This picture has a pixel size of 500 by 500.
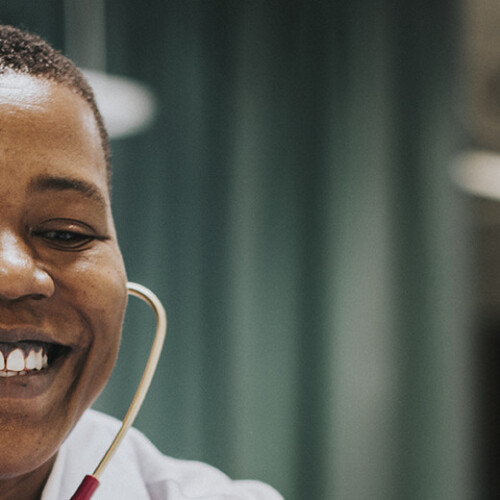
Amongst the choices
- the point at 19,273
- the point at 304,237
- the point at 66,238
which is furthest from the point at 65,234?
the point at 304,237

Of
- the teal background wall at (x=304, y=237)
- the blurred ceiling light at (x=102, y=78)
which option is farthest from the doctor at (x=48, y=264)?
the teal background wall at (x=304, y=237)

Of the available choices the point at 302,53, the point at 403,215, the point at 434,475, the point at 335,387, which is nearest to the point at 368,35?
the point at 302,53

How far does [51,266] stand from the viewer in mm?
726

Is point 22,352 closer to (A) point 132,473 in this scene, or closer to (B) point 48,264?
(B) point 48,264

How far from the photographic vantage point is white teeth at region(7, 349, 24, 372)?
708 millimetres

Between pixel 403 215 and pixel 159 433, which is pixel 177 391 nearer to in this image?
pixel 159 433

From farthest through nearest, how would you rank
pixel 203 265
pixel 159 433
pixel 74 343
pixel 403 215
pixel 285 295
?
1. pixel 403 215
2. pixel 285 295
3. pixel 203 265
4. pixel 159 433
5. pixel 74 343

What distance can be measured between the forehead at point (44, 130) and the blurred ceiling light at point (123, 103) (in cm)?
62

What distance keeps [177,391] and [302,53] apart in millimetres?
856

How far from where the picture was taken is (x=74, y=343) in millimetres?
750

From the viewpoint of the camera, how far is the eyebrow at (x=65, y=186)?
69 centimetres

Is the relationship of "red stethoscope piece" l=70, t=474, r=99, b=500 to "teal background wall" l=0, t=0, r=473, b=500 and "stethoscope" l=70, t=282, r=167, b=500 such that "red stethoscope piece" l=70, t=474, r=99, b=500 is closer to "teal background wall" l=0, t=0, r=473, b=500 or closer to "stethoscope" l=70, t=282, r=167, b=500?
"stethoscope" l=70, t=282, r=167, b=500

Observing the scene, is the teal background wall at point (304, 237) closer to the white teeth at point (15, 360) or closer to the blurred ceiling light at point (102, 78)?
the blurred ceiling light at point (102, 78)

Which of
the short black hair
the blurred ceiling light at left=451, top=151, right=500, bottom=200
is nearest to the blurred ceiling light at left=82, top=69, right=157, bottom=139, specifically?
the short black hair
